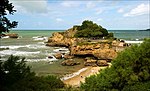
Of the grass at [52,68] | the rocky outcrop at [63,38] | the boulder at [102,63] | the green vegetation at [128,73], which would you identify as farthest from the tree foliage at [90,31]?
the green vegetation at [128,73]

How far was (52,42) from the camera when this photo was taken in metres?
89.8

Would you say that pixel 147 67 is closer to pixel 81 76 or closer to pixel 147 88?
pixel 147 88

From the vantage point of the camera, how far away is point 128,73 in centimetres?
2023

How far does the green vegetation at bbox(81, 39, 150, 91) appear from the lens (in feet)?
65.8

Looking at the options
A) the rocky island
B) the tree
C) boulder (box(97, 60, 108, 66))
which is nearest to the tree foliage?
the rocky island

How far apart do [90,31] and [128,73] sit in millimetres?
55467

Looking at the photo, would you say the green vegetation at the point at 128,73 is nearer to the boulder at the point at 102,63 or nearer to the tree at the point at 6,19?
the tree at the point at 6,19

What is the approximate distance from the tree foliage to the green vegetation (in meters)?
52.8

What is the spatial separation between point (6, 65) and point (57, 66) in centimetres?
3583

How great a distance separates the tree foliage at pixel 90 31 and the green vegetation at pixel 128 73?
52.8 meters

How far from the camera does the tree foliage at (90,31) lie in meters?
74.6

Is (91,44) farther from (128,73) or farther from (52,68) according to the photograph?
(128,73)

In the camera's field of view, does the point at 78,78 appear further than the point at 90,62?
No

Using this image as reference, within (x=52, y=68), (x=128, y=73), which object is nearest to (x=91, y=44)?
(x=52, y=68)
